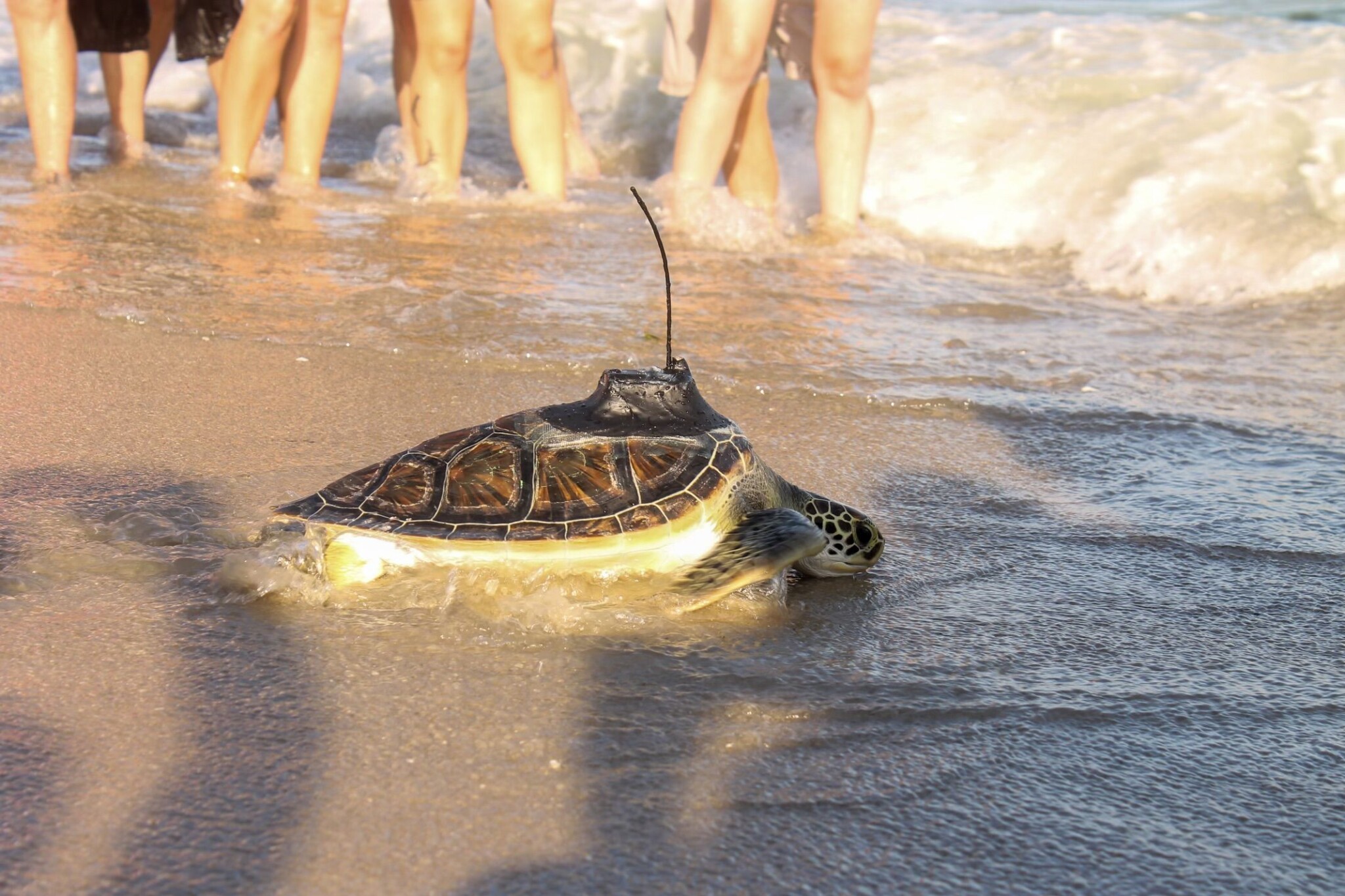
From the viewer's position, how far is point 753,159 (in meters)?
7.09

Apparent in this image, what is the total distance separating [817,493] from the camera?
3229mm

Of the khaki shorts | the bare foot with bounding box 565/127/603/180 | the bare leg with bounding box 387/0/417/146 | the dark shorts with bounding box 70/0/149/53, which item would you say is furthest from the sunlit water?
the bare foot with bounding box 565/127/603/180

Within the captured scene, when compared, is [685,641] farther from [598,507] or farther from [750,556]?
[598,507]

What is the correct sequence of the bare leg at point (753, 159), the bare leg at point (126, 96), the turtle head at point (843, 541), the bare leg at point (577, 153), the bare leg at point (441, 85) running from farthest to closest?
1. the bare leg at point (577, 153)
2. the bare leg at point (126, 96)
3. the bare leg at point (753, 159)
4. the bare leg at point (441, 85)
5. the turtle head at point (843, 541)

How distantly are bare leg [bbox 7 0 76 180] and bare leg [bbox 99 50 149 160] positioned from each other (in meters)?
1.44

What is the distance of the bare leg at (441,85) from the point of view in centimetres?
650

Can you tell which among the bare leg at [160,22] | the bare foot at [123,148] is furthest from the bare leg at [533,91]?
the bare leg at [160,22]

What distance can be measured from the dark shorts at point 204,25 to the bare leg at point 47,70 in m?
1.10

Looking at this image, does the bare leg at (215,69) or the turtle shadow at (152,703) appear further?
the bare leg at (215,69)

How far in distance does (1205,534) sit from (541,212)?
441 cm

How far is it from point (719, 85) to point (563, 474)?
13.4ft

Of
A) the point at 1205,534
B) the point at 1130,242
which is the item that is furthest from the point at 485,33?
the point at 1205,534

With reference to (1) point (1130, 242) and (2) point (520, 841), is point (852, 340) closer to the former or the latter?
(1) point (1130, 242)

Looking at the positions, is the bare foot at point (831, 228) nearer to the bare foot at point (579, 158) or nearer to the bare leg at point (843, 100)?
the bare leg at point (843, 100)
